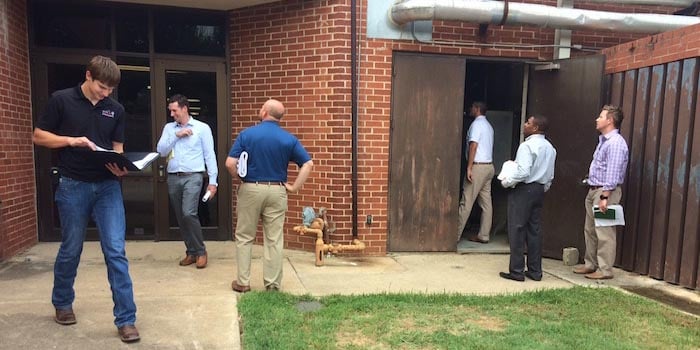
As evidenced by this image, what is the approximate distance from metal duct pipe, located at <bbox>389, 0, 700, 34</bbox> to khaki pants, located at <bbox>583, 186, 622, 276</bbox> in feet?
6.59

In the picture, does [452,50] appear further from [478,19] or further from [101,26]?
[101,26]

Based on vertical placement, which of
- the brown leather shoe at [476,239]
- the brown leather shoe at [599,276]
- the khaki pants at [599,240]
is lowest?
the brown leather shoe at [476,239]

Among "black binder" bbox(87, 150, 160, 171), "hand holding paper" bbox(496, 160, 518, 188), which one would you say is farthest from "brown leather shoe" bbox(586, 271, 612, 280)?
"black binder" bbox(87, 150, 160, 171)

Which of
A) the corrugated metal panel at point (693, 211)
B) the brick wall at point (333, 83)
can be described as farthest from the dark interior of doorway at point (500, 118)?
the corrugated metal panel at point (693, 211)

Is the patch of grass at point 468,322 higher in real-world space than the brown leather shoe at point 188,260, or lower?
lower

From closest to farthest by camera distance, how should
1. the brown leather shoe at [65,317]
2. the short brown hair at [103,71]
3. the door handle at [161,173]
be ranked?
the short brown hair at [103,71], the brown leather shoe at [65,317], the door handle at [161,173]

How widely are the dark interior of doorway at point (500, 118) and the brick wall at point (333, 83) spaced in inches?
47.6

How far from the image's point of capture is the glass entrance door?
613 centimetres

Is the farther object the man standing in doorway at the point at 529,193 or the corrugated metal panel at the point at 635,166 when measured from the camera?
the corrugated metal panel at the point at 635,166

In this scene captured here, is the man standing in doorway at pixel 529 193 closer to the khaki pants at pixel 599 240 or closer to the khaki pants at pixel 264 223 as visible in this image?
the khaki pants at pixel 599 240

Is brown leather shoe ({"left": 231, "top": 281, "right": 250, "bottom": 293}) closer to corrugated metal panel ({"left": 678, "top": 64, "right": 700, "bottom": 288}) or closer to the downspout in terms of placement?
the downspout

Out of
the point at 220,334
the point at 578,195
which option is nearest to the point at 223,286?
the point at 220,334

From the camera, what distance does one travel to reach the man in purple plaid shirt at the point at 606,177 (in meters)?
4.95

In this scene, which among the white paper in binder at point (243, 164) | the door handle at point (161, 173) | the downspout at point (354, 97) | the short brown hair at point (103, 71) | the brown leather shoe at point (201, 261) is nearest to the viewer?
the short brown hair at point (103, 71)
